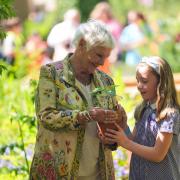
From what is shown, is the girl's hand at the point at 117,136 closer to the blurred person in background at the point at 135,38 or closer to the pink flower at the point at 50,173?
the pink flower at the point at 50,173

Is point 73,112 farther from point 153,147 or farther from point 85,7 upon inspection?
point 85,7

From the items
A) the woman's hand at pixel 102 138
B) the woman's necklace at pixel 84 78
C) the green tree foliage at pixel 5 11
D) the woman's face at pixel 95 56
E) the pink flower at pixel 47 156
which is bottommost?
the pink flower at pixel 47 156

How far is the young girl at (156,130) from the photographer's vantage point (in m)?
Result: 5.05

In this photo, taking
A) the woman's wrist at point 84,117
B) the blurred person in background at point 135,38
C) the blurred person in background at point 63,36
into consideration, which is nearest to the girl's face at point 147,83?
the woman's wrist at point 84,117

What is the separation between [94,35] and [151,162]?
94 centimetres

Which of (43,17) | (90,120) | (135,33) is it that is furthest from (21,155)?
(43,17)

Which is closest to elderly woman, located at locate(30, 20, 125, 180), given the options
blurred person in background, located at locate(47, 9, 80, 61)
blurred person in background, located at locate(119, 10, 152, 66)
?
blurred person in background, located at locate(47, 9, 80, 61)

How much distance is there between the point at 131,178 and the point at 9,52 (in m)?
9.21

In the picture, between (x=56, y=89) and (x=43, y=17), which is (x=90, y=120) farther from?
(x=43, y=17)

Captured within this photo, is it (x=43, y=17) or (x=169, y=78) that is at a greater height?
(x=43, y=17)

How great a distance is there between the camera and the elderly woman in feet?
15.9

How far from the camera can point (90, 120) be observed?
15.6ft

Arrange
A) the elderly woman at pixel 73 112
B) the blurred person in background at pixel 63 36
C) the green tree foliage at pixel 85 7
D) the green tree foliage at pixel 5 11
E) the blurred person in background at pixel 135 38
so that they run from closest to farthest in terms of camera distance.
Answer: the elderly woman at pixel 73 112 < the green tree foliage at pixel 5 11 < the blurred person in background at pixel 63 36 < the blurred person in background at pixel 135 38 < the green tree foliage at pixel 85 7

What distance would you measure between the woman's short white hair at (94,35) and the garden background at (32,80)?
1.92 feet
